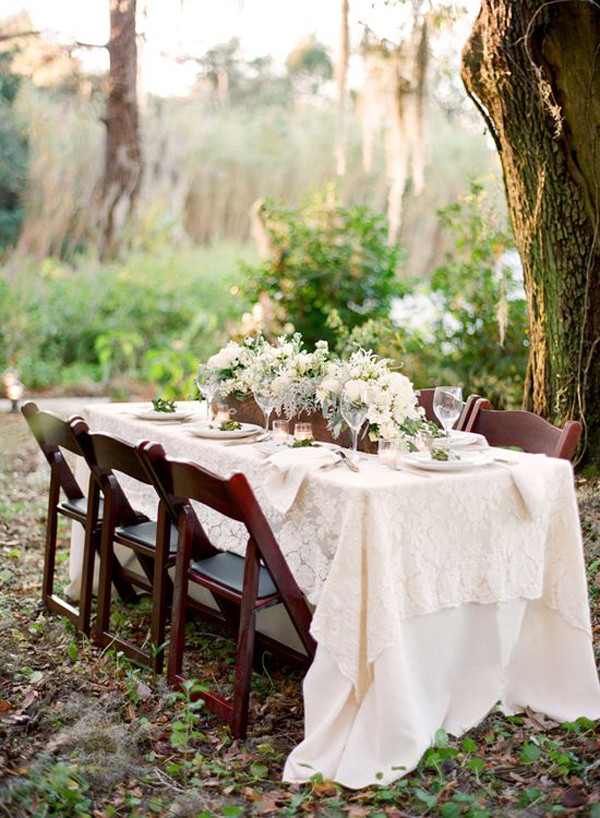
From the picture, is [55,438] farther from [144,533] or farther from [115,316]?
[115,316]

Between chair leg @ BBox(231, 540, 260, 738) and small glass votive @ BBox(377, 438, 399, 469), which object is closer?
chair leg @ BBox(231, 540, 260, 738)

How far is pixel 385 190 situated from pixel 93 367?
18.7 ft

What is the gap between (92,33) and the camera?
1127 cm

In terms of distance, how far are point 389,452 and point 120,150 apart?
33.5 ft

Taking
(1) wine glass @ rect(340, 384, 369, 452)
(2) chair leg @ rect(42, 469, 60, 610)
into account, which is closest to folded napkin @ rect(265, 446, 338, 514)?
(1) wine glass @ rect(340, 384, 369, 452)

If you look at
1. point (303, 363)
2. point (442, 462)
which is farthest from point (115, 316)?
point (442, 462)

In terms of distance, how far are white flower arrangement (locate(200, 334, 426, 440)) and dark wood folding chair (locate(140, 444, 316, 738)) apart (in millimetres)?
626

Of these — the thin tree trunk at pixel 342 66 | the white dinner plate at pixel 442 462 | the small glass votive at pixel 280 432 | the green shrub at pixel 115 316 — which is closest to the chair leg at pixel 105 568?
the small glass votive at pixel 280 432

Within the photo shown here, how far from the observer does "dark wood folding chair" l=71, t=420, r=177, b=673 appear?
137 inches

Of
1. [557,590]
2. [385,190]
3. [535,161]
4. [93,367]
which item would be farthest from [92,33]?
[557,590]

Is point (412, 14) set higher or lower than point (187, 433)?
higher

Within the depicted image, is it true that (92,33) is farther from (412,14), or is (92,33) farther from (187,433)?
(187,433)

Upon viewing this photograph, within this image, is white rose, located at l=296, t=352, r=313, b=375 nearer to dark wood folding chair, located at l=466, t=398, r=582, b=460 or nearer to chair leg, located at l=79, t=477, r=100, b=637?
dark wood folding chair, located at l=466, t=398, r=582, b=460

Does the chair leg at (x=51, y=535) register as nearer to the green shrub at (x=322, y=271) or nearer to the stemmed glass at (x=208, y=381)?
the stemmed glass at (x=208, y=381)
